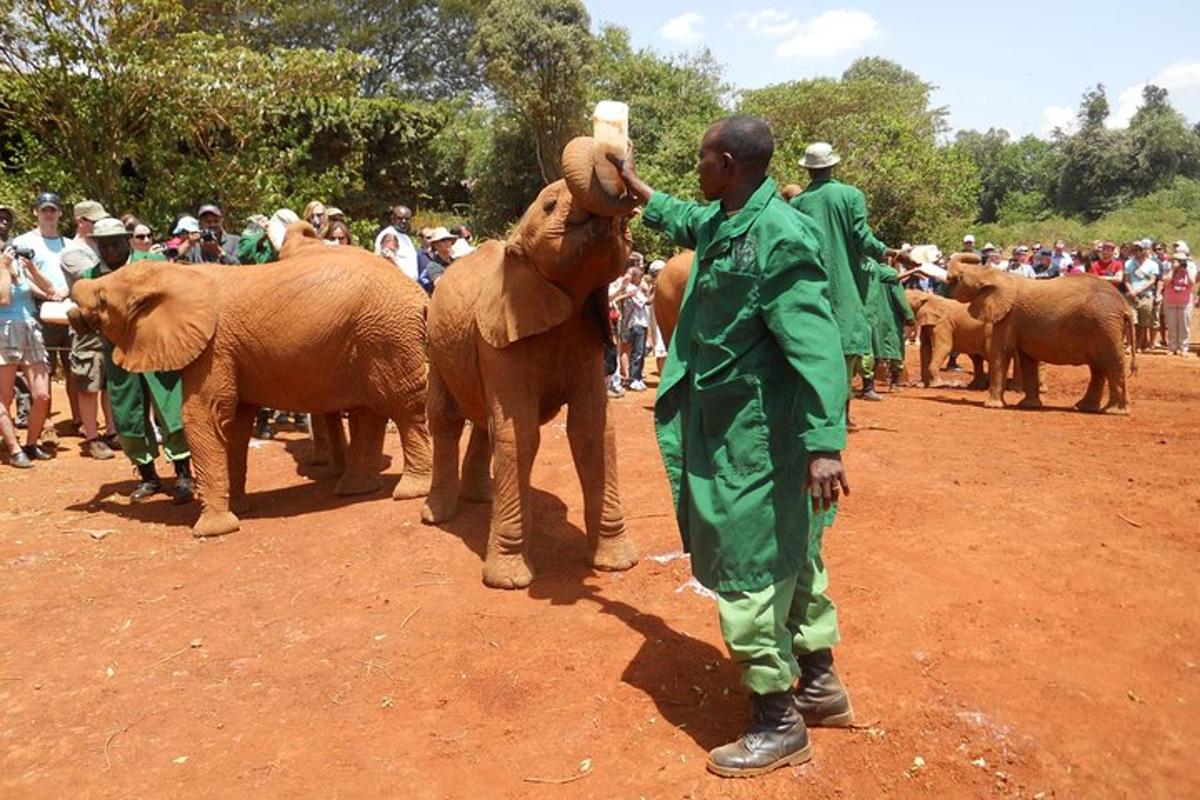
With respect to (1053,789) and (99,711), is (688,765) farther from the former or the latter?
(99,711)

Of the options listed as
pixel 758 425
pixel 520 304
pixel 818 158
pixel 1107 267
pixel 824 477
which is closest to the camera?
pixel 824 477

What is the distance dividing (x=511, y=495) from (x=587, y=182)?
182 cm

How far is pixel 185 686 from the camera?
421cm

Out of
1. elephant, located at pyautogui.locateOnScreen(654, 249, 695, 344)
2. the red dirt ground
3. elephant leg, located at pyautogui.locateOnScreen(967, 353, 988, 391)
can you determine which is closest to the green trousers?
the red dirt ground

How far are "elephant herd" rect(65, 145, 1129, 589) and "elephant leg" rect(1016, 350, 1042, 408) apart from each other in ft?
23.9

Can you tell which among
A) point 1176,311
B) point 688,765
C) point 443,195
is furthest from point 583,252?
point 443,195

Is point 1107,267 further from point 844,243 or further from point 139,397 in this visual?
point 139,397

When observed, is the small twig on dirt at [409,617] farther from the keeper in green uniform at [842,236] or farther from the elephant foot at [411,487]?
the keeper in green uniform at [842,236]

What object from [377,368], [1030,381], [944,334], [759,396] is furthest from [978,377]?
[759,396]

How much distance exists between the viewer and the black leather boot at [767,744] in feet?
10.7

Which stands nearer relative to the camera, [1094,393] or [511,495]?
[511,495]

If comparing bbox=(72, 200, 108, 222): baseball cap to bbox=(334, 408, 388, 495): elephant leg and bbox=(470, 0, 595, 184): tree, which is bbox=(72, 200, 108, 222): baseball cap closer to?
bbox=(334, 408, 388, 495): elephant leg

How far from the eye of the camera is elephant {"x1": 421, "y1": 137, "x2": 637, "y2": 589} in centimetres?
439

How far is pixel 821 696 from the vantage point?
11.6 feet
